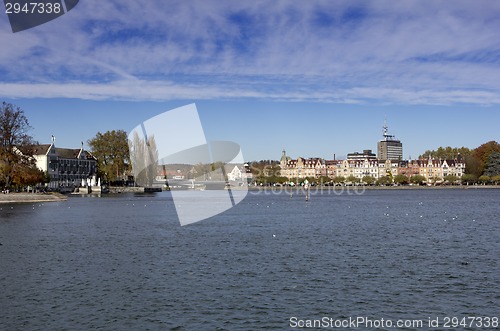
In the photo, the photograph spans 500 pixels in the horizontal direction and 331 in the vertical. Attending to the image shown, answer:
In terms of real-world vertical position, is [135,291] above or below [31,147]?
below

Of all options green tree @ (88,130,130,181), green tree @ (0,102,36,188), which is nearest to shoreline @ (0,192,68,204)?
green tree @ (0,102,36,188)

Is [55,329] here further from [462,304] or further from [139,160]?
[139,160]

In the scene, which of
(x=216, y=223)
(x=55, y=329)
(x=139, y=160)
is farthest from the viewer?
(x=139, y=160)

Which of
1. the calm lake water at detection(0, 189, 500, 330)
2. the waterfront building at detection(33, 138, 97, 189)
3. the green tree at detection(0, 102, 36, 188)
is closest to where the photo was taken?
the calm lake water at detection(0, 189, 500, 330)

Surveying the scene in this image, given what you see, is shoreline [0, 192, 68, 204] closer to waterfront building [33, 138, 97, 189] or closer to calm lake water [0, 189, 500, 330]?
waterfront building [33, 138, 97, 189]

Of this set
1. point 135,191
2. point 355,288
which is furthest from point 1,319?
point 135,191

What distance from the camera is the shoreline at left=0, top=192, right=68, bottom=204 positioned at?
95.2m

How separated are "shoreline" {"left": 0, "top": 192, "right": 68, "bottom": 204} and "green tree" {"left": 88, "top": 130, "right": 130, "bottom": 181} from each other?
4797 centimetres

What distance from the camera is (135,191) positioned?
16300 centimetres

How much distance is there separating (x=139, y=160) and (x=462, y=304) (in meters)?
133

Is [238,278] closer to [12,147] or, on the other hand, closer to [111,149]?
[12,147]

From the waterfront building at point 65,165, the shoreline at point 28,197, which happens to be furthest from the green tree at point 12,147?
the waterfront building at point 65,165

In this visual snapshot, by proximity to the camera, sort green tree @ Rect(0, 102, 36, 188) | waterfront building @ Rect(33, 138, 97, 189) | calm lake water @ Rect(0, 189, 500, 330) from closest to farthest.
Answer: calm lake water @ Rect(0, 189, 500, 330), green tree @ Rect(0, 102, 36, 188), waterfront building @ Rect(33, 138, 97, 189)

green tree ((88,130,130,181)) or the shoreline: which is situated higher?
green tree ((88,130,130,181))
